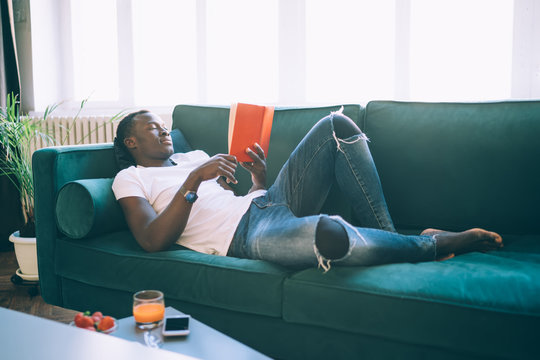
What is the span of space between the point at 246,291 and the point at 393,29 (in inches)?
82.0

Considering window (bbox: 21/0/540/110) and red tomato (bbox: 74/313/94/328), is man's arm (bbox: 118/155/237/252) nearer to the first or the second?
red tomato (bbox: 74/313/94/328)

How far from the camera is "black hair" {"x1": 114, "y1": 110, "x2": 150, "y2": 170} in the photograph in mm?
1893

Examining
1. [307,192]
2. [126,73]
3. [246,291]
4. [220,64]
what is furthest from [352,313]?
[126,73]

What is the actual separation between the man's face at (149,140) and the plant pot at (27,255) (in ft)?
2.84

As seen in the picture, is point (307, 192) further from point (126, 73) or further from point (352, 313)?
point (126, 73)

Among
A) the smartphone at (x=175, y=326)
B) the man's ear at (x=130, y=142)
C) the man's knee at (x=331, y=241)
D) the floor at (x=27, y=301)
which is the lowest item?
the floor at (x=27, y=301)

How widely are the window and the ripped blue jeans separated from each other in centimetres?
140

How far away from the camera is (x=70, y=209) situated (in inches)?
64.6

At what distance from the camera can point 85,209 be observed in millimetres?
1613

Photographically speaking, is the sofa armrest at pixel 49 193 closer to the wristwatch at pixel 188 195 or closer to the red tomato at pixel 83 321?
the wristwatch at pixel 188 195

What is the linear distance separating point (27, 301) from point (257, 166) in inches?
51.9

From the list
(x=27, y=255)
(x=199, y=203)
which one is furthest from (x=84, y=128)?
(x=199, y=203)

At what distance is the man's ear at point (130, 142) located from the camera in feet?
6.13

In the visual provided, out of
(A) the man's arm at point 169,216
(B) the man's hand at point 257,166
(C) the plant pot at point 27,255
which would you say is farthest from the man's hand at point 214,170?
(C) the plant pot at point 27,255
